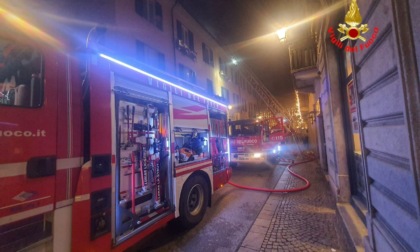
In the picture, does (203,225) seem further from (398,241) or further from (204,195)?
(398,241)

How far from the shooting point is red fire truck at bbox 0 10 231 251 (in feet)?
5.54

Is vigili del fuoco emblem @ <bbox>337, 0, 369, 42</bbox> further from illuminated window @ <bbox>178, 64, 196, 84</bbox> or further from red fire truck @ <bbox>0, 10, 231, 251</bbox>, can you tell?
illuminated window @ <bbox>178, 64, 196, 84</bbox>

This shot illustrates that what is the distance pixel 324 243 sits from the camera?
3322 millimetres

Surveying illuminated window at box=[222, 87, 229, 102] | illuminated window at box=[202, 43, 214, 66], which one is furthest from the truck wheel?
illuminated window at box=[222, 87, 229, 102]

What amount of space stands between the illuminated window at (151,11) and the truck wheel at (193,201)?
10.3 m

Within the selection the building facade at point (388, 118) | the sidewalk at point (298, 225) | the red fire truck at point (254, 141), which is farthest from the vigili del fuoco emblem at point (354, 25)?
the red fire truck at point (254, 141)

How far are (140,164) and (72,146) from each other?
138 cm

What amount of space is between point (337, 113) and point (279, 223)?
2963 millimetres

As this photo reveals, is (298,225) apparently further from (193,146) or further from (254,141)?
(254,141)

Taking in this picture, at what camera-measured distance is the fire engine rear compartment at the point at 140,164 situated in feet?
9.31

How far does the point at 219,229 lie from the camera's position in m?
4.02

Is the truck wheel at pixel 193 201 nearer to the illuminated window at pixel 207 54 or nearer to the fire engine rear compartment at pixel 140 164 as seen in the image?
the fire engine rear compartment at pixel 140 164

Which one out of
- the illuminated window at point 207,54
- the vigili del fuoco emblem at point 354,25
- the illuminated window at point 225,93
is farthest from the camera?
the illuminated window at point 225,93

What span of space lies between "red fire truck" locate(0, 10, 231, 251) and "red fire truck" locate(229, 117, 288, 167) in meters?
7.30
